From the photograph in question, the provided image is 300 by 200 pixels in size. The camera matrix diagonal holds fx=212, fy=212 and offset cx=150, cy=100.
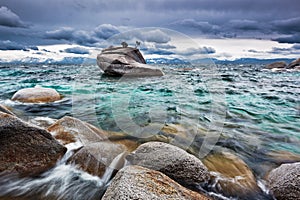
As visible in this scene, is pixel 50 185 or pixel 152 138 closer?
pixel 50 185

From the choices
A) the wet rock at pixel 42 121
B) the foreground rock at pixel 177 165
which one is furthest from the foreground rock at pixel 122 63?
the foreground rock at pixel 177 165

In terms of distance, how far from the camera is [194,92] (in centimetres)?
1041

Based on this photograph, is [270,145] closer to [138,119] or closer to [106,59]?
[138,119]

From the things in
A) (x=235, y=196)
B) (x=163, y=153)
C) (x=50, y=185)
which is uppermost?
(x=163, y=153)

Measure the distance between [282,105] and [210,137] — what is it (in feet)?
16.5

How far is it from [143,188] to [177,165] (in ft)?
3.45

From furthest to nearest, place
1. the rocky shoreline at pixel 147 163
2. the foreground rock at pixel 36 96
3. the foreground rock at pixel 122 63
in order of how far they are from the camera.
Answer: the foreground rock at pixel 122 63
the foreground rock at pixel 36 96
the rocky shoreline at pixel 147 163

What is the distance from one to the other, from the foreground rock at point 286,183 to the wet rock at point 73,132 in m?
2.92

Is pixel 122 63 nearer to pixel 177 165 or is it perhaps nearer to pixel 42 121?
pixel 42 121

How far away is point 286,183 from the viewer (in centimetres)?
278

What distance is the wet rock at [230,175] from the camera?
2.90 m

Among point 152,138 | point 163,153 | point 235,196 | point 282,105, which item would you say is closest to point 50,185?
point 163,153

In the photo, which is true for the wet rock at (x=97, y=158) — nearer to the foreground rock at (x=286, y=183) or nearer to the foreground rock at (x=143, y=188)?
the foreground rock at (x=143, y=188)

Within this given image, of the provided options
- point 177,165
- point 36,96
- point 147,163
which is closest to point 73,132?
point 147,163
